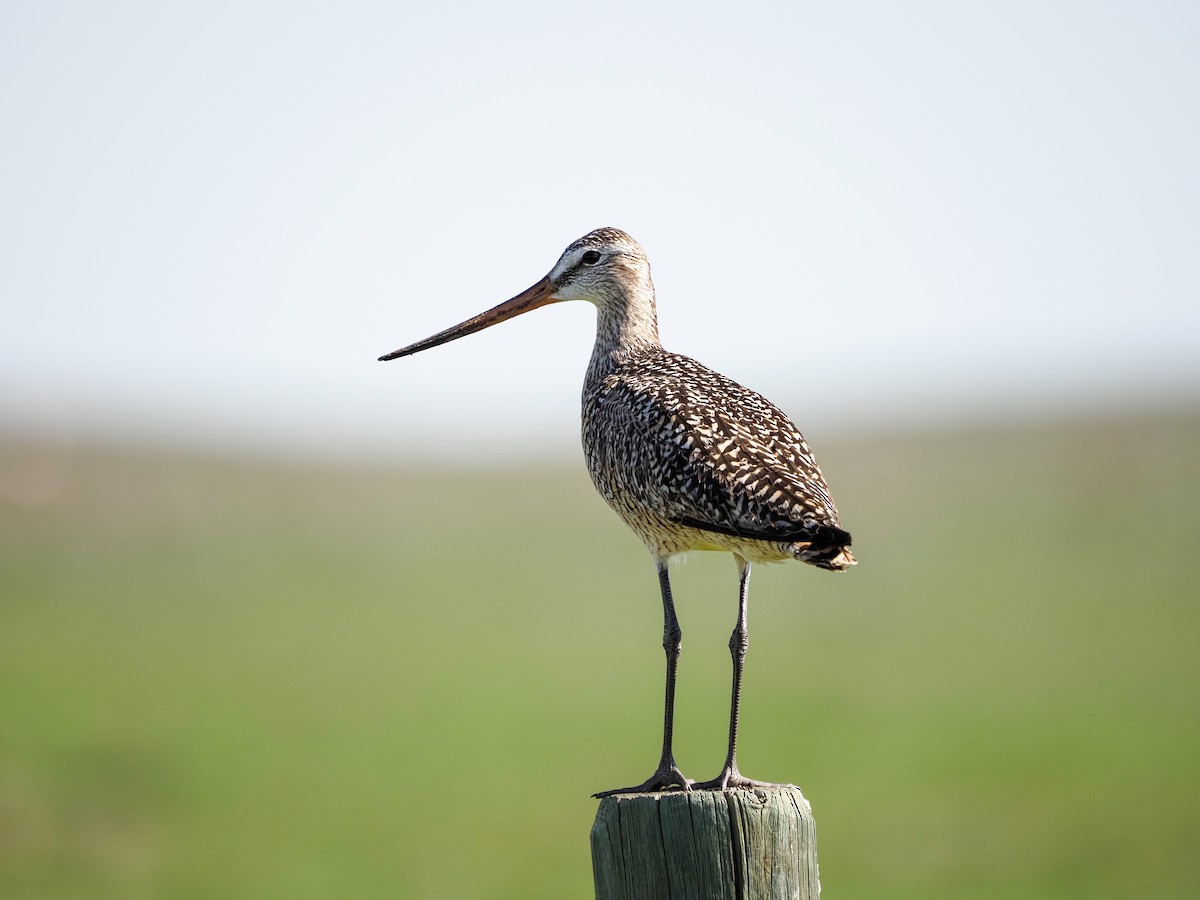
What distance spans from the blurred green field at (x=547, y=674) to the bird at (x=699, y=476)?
89.9 ft

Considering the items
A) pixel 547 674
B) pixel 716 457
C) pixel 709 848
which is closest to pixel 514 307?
pixel 716 457

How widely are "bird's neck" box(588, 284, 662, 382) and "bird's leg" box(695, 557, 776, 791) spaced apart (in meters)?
2.43

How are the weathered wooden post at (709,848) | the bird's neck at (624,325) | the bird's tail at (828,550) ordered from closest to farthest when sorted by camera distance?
the weathered wooden post at (709,848)
the bird's tail at (828,550)
the bird's neck at (624,325)

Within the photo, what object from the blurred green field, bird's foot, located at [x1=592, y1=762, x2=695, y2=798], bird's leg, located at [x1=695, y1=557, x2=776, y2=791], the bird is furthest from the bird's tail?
the blurred green field

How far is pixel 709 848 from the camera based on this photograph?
6.10m

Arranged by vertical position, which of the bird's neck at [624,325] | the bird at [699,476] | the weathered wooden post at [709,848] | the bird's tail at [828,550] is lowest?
the weathered wooden post at [709,848]

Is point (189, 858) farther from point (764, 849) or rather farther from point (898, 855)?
point (764, 849)

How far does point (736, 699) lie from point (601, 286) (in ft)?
11.7

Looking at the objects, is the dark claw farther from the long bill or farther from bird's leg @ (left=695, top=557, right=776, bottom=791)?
the long bill

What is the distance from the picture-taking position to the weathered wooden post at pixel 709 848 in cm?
609

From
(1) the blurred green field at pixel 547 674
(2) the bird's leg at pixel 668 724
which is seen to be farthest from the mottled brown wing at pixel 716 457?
→ (1) the blurred green field at pixel 547 674

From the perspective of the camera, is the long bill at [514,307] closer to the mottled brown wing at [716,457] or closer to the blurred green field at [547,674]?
the mottled brown wing at [716,457]

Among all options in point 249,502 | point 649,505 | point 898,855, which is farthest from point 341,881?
point 249,502

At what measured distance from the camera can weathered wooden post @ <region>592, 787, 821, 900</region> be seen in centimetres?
609
